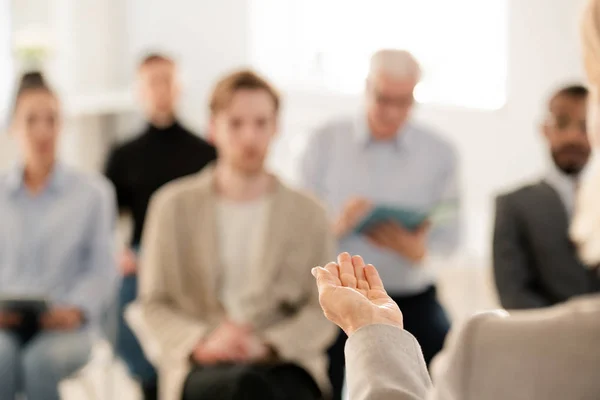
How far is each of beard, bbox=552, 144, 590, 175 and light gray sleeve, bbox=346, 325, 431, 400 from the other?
146cm

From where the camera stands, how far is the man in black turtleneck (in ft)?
9.66

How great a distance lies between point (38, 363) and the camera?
2.38 meters

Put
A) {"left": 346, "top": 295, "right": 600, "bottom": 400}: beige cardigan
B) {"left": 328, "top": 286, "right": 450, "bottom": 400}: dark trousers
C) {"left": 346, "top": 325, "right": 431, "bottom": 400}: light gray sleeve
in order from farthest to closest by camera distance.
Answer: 1. {"left": 328, "top": 286, "right": 450, "bottom": 400}: dark trousers
2. {"left": 346, "top": 325, "right": 431, "bottom": 400}: light gray sleeve
3. {"left": 346, "top": 295, "right": 600, "bottom": 400}: beige cardigan

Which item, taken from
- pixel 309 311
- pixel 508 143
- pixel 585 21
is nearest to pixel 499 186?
pixel 508 143

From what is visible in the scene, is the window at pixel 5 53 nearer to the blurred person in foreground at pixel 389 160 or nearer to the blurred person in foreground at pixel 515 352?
the blurred person in foreground at pixel 389 160

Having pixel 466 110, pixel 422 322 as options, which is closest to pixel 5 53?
pixel 466 110

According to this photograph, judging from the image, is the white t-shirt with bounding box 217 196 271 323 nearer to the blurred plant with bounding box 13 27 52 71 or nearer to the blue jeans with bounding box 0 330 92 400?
the blue jeans with bounding box 0 330 92 400

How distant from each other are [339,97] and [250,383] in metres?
2.44

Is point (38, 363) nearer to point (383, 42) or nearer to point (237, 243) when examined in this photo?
point (237, 243)

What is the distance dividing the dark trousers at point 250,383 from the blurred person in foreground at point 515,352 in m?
1.16

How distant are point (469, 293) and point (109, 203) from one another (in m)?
1.69

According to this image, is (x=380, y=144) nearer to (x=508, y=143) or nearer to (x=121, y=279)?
(x=121, y=279)

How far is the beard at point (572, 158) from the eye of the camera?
2281mm

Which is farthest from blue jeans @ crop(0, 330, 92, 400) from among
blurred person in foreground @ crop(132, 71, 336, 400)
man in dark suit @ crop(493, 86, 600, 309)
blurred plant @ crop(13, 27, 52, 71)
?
blurred plant @ crop(13, 27, 52, 71)
